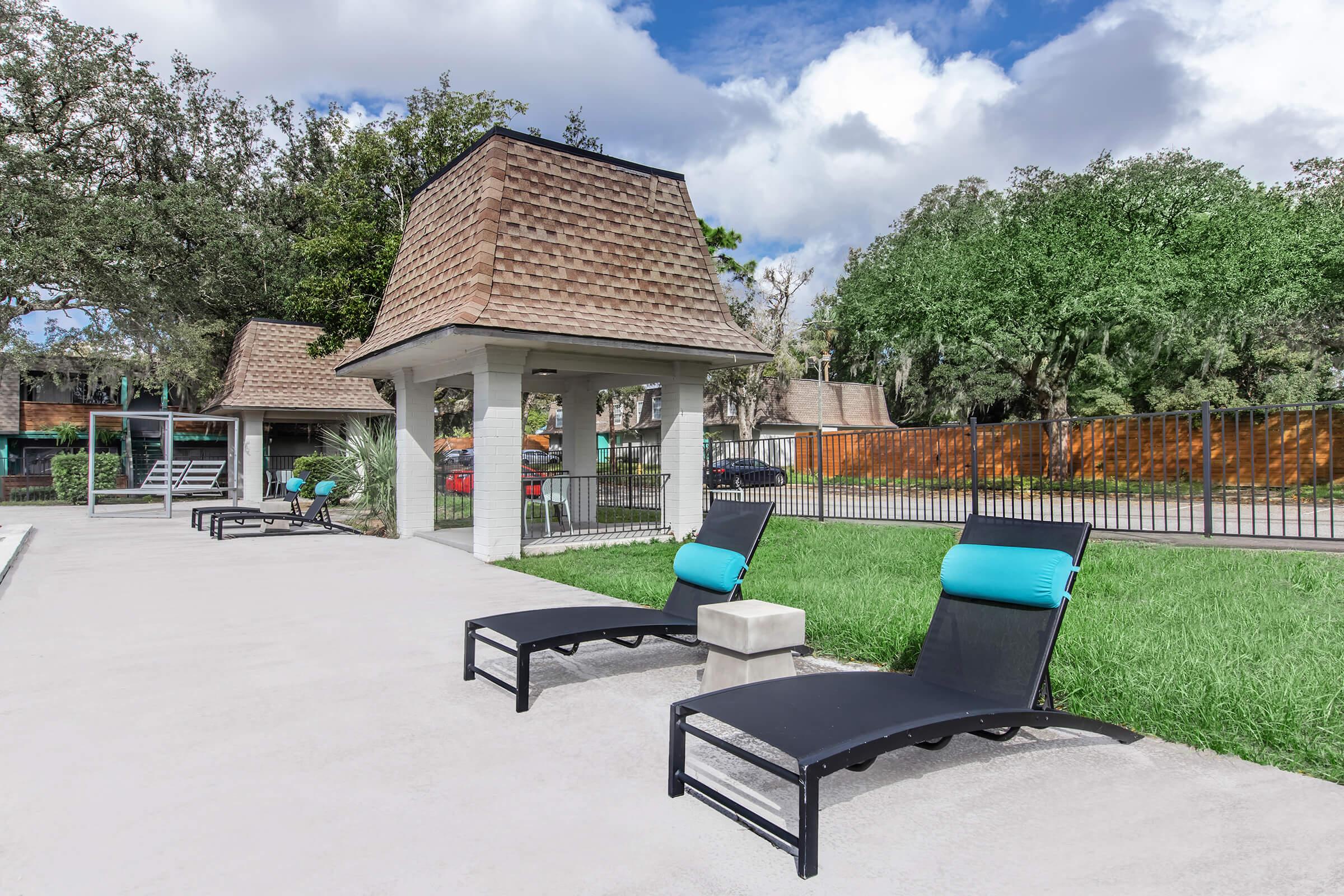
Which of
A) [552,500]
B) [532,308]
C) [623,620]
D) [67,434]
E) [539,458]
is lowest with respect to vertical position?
[623,620]

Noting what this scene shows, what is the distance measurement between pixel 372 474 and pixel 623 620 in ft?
39.6

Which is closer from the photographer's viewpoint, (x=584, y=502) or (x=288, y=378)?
(x=584, y=502)

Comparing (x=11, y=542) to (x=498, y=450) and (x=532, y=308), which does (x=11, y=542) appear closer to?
(x=498, y=450)

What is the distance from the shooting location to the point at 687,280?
13.6 meters

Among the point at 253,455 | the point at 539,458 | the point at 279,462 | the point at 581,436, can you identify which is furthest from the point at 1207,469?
the point at 279,462

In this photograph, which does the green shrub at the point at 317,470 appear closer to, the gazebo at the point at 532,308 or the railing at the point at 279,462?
the railing at the point at 279,462

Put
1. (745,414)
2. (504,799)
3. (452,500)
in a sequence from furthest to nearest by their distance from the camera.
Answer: (745,414), (452,500), (504,799)

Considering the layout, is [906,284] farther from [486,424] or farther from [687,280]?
[486,424]

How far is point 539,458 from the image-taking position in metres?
18.9

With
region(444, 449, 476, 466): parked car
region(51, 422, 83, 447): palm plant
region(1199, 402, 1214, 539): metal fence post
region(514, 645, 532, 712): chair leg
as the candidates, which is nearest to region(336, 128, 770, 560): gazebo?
region(1199, 402, 1214, 539): metal fence post

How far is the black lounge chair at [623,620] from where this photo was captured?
4.86 meters

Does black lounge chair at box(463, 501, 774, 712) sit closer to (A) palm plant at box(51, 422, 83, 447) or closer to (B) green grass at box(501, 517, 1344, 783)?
(B) green grass at box(501, 517, 1344, 783)

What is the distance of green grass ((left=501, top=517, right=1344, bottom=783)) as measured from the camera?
4.02 metres

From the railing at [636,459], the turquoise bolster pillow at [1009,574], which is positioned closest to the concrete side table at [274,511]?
the railing at [636,459]
